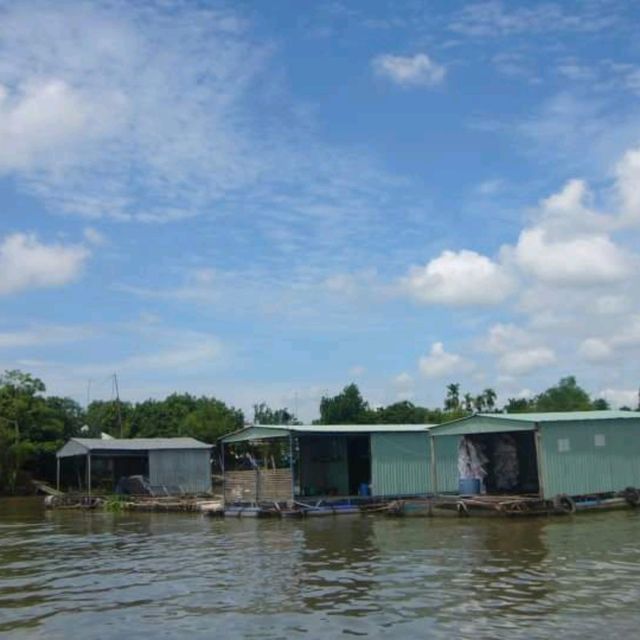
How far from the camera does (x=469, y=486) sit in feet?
99.4

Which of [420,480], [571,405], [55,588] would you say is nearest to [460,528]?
[420,480]

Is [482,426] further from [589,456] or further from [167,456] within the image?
[167,456]

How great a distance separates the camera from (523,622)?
10.9m

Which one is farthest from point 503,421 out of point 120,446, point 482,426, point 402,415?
point 402,415

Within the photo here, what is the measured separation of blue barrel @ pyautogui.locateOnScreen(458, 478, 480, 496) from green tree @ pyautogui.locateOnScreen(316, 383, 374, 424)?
36420 millimetres

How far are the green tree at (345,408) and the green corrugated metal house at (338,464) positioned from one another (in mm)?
32968

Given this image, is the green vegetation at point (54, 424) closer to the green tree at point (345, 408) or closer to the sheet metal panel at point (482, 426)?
the green tree at point (345, 408)

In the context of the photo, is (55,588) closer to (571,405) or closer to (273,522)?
(273,522)

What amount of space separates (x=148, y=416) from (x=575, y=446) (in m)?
49.6

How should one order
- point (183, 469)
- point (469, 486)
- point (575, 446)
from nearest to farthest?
point (575, 446)
point (469, 486)
point (183, 469)

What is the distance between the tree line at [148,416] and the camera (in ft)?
181

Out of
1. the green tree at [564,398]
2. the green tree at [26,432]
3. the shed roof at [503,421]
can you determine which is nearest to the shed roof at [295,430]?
the shed roof at [503,421]

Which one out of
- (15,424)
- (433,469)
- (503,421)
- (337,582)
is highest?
(15,424)

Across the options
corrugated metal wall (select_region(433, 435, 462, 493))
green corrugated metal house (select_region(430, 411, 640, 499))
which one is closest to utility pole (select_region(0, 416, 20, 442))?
corrugated metal wall (select_region(433, 435, 462, 493))
